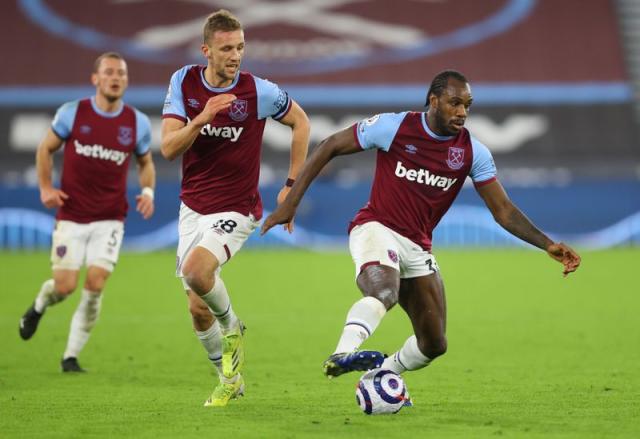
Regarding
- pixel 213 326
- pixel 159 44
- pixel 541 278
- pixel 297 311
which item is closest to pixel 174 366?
pixel 213 326

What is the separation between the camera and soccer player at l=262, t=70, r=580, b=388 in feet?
22.9

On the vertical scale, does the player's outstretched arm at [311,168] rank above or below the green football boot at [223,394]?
above

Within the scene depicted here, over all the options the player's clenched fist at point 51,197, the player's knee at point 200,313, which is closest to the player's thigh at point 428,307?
the player's knee at point 200,313

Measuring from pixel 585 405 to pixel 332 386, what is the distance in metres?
1.90

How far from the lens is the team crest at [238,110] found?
7.50m

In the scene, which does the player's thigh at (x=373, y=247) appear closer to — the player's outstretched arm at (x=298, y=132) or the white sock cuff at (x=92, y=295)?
the player's outstretched arm at (x=298, y=132)

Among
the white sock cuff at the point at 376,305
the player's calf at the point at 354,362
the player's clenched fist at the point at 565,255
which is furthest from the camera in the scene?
the player's clenched fist at the point at 565,255

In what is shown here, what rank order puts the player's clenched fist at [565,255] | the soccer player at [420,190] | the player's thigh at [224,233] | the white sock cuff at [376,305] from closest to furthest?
the white sock cuff at [376,305] < the player's clenched fist at [565,255] < the soccer player at [420,190] < the player's thigh at [224,233]

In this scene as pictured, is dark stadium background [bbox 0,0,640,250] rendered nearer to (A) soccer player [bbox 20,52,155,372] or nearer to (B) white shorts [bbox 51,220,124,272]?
(A) soccer player [bbox 20,52,155,372]

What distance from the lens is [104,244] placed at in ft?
31.6

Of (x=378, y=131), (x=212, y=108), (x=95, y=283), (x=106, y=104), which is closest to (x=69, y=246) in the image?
(x=95, y=283)

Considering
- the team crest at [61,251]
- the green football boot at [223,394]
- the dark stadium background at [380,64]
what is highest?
the dark stadium background at [380,64]

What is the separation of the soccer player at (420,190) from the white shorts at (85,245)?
10.0 ft

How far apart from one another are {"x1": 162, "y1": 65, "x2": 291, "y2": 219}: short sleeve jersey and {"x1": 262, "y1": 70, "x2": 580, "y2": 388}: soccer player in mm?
727
